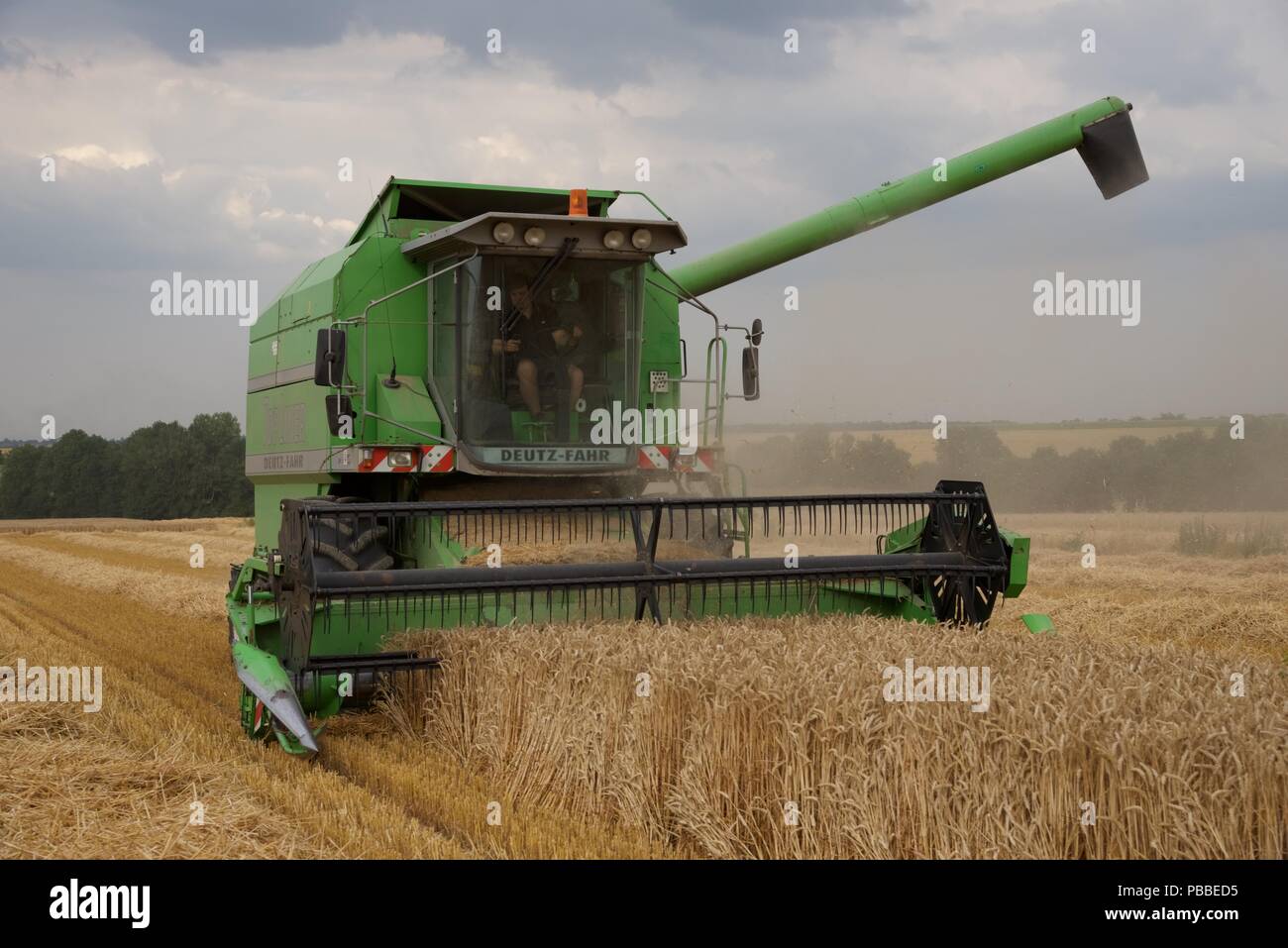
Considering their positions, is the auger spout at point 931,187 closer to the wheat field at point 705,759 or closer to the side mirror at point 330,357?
the side mirror at point 330,357

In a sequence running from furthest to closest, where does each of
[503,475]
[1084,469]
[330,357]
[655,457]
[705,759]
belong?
[1084,469] → [655,457] → [503,475] → [330,357] → [705,759]

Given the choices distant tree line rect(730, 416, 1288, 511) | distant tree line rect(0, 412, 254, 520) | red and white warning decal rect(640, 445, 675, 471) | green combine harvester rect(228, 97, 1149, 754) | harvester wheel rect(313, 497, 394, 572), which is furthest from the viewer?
distant tree line rect(0, 412, 254, 520)

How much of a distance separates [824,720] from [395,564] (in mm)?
3329

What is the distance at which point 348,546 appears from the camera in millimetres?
5898

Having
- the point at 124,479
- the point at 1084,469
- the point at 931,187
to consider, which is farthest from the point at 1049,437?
the point at 124,479

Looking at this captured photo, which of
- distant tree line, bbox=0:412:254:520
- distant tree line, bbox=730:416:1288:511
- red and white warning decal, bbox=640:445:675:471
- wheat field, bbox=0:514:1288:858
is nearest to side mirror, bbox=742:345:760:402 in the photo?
red and white warning decal, bbox=640:445:675:471

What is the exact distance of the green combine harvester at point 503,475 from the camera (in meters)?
5.25

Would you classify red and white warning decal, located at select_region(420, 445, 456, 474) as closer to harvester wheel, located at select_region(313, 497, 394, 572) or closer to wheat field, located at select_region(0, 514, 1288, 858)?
harvester wheel, located at select_region(313, 497, 394, 572)

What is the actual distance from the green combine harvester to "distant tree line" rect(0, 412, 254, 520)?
123ft

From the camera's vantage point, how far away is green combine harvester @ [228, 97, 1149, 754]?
17.2 feet

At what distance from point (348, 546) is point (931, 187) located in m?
4.76

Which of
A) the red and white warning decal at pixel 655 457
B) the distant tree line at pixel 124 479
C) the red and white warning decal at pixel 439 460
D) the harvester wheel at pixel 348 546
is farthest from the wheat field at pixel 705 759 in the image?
the distant tree line at pixel 124 479

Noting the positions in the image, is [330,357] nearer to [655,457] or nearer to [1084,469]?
[655,457]

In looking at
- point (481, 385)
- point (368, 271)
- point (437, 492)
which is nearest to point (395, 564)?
point (437, 492)
